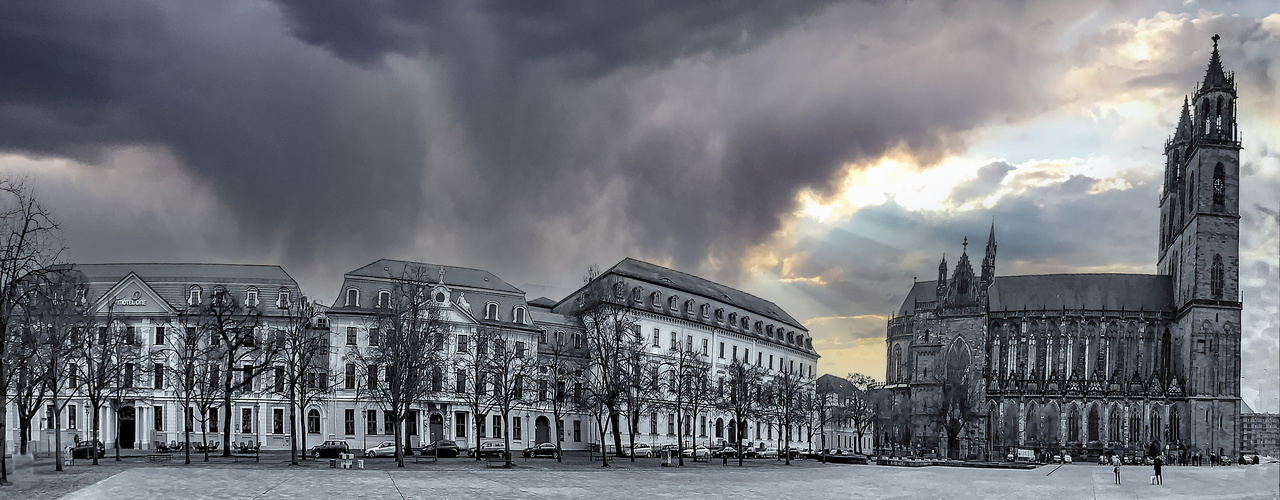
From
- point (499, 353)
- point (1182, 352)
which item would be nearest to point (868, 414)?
point (1182, 352)

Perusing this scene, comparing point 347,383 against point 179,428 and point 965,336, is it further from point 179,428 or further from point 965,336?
point 965,336

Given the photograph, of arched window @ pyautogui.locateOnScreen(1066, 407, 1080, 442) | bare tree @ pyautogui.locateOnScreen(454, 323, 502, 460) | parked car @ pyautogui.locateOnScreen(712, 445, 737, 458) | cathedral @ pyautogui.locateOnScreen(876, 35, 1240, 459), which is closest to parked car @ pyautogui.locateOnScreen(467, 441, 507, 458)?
bare tree @ pyautogui.locateOnScreen(454, 323, 502, 460)

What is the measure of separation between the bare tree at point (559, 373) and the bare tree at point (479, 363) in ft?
14.0

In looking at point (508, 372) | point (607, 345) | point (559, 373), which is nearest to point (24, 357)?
point (607, 345)

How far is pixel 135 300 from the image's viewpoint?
80.4m

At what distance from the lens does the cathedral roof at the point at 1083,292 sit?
139 m

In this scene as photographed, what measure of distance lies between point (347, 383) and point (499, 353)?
556 inches

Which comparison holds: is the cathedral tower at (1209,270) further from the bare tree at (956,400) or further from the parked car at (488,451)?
the parked car at (488,451)

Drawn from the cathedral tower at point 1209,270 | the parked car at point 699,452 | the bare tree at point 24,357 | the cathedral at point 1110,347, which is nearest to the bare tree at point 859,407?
the cathedral at point 1110,347

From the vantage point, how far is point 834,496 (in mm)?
41875

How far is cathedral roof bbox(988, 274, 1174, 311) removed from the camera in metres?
139

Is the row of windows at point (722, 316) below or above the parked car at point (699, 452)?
above

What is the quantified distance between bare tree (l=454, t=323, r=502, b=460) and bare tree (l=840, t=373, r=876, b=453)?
4020cm

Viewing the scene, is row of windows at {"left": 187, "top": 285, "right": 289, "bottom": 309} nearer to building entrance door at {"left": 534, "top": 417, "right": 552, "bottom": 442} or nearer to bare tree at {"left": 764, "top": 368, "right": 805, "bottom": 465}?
building entrance door at {"left": 534, "top": 417, "right": 552, "bottom": 442}
